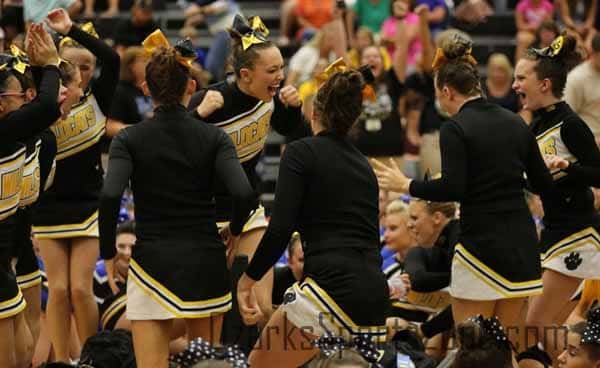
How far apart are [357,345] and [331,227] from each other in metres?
0.50

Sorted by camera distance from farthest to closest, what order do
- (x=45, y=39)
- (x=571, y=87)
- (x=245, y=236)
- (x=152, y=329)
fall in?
1. (x=571, y=87)
2. (x=245, y=236)
3. (x=45, y=39)
4. (x=152, y=329)

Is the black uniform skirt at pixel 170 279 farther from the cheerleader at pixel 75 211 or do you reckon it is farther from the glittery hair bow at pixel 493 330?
the cheerleader at pixel 75 211

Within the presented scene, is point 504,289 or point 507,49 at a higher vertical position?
point 504,289

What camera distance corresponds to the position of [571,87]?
8852mm

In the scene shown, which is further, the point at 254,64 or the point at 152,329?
the point at 254,64

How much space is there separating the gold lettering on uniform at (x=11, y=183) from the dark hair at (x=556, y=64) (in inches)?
96.7

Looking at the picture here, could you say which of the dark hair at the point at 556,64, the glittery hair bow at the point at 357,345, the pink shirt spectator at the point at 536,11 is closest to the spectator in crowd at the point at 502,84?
the pink shirt spectator at the point at 536,11

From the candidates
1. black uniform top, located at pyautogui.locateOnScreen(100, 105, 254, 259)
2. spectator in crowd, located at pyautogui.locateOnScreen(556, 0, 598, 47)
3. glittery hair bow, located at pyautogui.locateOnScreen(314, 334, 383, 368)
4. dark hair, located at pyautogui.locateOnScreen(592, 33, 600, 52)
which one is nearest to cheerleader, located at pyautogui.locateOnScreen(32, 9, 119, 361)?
black uniform top, located at pyautogui.locateOnScreen(100, 105, 254, 259)

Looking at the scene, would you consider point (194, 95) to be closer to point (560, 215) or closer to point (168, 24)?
point (560, 215)

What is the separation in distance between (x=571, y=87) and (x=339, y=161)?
12.9 feet

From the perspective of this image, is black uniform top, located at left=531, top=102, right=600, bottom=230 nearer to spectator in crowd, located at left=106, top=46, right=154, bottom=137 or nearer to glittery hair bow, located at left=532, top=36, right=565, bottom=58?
glittery hair bow, located at left=532, top=36, right=565, bottom=58

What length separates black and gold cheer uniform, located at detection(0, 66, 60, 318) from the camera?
5.40 meters

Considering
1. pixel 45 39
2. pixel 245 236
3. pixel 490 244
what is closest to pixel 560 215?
pixel 490 244

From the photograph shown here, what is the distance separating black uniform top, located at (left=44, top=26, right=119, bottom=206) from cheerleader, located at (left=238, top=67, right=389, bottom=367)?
5.28 feet
